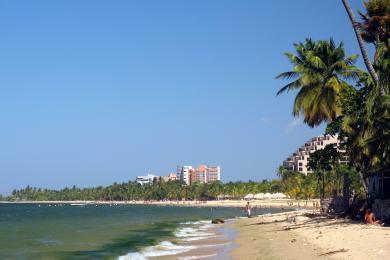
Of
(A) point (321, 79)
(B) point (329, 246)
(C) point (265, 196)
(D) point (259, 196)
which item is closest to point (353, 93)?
(A) point (321, 79)

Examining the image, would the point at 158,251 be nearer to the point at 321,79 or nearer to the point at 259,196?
the point at 321,79

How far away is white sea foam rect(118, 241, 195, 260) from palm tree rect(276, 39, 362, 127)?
46.2 feet

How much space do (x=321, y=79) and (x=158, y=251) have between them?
58.6ft

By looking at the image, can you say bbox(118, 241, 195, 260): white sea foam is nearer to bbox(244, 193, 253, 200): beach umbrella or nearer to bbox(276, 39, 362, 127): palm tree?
bbox(276, 39, 362, 127): palm tree

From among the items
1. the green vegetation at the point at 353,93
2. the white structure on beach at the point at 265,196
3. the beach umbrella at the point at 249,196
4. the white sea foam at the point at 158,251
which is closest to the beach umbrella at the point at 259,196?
the white structure on beach at the point at 265,196

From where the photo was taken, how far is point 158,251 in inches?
1185

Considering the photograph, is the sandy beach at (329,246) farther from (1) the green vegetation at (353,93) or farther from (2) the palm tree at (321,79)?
(2) the palm tree at (321,79)

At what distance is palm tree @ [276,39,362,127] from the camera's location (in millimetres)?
36781

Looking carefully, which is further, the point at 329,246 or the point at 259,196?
the point at 259,196

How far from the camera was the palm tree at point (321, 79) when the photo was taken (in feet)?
121

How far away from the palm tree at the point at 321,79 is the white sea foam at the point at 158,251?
46.2ft

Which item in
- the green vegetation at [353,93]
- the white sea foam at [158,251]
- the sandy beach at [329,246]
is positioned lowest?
the white sea foam at [158,251]

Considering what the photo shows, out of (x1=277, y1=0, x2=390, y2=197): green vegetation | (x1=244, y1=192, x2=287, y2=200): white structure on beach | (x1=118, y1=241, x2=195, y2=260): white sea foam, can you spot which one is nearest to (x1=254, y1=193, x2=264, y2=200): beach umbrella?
(x1=244, y1=192, x2=287, y2=200): white structure on beach

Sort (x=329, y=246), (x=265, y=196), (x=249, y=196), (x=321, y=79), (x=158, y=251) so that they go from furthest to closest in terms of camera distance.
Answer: (x=249, y=196)
(x=265, y=196)
(x=321, y=79)
(x=158, y=251)
(x=329, y=246)
